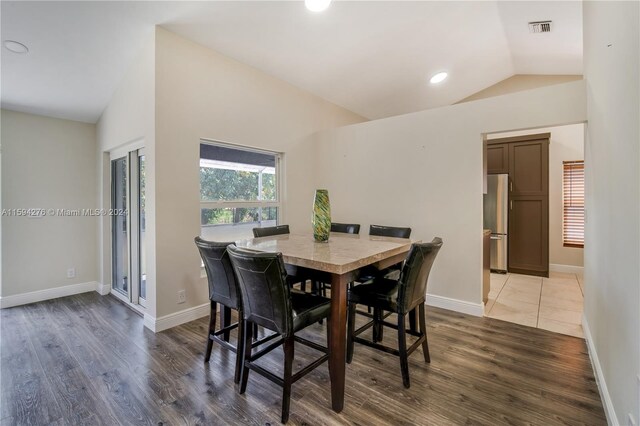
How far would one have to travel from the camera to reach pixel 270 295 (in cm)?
169

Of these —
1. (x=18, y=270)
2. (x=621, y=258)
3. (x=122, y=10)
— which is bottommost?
(x=18, y=270)

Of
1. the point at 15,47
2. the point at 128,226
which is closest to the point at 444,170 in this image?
the point at 128,226

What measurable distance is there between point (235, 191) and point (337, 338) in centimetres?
255

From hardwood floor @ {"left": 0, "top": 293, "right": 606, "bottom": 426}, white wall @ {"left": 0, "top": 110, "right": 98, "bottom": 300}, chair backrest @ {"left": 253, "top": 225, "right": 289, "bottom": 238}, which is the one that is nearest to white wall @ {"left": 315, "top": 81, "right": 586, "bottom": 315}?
hardwood floor @ {"left": 0, "top": 293, "right": 606, "bottom": 426}

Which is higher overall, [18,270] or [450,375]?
[18,270]

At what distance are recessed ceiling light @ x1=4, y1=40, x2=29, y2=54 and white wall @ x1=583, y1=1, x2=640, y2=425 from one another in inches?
171

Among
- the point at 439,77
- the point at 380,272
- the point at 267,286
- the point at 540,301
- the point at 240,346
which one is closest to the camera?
the point at 267,286

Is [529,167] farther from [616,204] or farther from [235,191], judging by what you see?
[235,191]

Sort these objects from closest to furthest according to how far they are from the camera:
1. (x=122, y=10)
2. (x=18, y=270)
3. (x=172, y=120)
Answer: (x=122, y=10) < (x=172, y=120) < (x=18, y=270)

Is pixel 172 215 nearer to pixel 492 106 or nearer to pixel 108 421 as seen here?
pixel 108 421

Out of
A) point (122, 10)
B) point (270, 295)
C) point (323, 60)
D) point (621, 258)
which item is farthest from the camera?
point (323, 60)

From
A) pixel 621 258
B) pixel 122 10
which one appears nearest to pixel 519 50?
pixel 621 258

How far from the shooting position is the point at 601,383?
1905 millimetres

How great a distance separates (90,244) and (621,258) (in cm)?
547
